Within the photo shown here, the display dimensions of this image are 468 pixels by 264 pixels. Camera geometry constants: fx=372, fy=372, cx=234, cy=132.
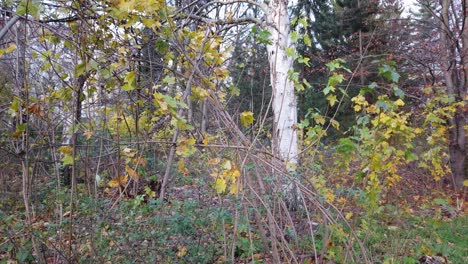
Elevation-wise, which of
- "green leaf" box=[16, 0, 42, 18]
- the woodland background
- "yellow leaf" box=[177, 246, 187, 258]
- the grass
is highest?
"green leaf" box=[16, 0, 42, 18]

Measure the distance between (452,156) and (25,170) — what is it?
752 cm

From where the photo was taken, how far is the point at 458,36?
6.98 metres

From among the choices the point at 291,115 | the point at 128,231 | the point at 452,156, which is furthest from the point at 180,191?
the point at 452,156

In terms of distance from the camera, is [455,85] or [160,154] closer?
[160,154]

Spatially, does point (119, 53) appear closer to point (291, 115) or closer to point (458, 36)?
point (291, 115)

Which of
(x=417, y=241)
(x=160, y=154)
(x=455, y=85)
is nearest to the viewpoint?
(x=417, y=241)

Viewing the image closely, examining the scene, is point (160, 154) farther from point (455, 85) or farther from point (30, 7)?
point (455, 85)

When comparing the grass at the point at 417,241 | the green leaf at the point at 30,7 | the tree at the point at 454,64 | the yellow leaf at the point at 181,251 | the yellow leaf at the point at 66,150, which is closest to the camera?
the green leaf at the point at 30,7

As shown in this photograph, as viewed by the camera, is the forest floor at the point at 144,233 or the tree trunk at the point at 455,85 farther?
the tree trunk at the point at 455,85

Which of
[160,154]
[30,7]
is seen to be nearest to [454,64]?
[160,154]

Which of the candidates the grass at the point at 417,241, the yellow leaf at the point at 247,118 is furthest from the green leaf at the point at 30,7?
the grass at the point at 417,241

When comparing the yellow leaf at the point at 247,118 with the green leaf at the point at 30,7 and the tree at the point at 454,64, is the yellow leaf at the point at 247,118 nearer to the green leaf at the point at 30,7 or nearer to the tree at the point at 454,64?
the green leaf at the point at 30,7

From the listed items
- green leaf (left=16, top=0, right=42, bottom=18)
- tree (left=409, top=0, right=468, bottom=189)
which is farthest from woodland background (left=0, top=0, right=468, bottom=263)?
tree (left=409, top=0, right=468, bottom=189)

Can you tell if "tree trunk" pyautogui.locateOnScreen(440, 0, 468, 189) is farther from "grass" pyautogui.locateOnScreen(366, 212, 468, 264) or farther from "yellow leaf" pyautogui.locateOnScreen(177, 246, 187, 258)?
"yellow leaf" pyautogui.locateOnScreen(177, 246, 187, 258)
